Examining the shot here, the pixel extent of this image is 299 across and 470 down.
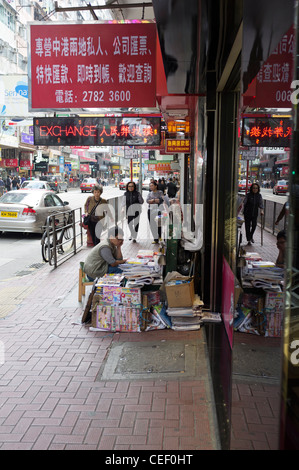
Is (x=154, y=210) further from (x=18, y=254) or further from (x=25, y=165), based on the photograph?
(x=25, y=165)

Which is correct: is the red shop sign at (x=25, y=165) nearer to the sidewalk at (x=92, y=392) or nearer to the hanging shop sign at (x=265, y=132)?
the sidewalk at (x=92, y=392)

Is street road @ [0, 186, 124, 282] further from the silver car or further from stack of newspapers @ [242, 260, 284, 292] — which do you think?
stack of newspapers @ [242, 260, 284, 292]

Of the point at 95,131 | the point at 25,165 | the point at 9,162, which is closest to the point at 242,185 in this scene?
the point at 95,131

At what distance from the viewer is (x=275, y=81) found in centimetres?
193

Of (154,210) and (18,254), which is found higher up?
(154,210)

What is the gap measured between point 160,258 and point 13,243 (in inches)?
308

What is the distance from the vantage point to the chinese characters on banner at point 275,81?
166cm

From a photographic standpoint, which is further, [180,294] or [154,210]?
[154,210]

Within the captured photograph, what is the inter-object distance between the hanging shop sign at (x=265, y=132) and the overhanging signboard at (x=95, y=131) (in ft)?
15.9

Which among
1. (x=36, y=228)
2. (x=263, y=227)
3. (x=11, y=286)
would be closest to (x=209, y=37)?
(x=263, y=227)

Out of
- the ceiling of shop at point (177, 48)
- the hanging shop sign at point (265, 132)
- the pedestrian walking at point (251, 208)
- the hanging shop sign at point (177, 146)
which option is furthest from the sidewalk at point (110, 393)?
the hanging shop sign at point (177, 146)

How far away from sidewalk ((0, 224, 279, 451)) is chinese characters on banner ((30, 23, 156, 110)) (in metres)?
2.97

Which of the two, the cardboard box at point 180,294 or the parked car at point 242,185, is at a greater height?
the parked car at point 242,185

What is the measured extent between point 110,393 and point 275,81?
9.83 ft
